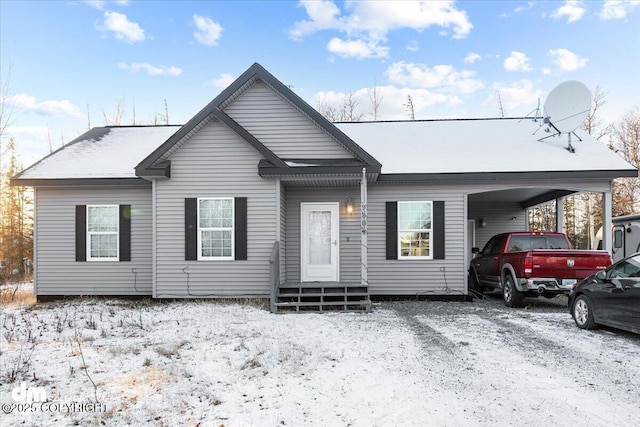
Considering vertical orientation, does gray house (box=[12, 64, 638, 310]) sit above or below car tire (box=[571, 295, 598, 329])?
above

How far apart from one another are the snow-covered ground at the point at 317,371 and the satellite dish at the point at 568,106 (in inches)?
253

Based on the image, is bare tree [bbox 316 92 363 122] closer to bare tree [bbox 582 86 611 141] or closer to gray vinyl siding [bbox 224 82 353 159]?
bare tree [bbox 582 86 611 141]

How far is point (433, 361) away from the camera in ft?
18.4

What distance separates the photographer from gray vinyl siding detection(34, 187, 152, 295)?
11.4 m

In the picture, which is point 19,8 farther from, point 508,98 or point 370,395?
point 508,98

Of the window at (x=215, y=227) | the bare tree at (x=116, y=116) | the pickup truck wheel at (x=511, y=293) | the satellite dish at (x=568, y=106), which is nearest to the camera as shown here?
the pickup truck wheel at (x=511, y=293)

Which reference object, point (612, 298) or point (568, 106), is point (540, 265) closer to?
point (612, 298)

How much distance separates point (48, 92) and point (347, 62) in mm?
15903

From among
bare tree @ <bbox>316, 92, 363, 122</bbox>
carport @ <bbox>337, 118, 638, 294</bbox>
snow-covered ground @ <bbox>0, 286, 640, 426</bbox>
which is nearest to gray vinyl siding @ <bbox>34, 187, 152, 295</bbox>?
snow-covered ground @ <bbox>0, 286, 640, 426</bbox>

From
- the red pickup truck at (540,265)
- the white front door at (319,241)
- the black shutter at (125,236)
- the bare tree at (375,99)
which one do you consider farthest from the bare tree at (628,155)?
the black shutter at (125,236)

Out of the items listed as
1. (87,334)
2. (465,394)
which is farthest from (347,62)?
(465,394)

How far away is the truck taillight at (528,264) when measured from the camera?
9.23 m

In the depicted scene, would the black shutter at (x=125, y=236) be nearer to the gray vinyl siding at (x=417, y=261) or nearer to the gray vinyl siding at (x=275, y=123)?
the gray vinyl siding at (x=275, y=123)

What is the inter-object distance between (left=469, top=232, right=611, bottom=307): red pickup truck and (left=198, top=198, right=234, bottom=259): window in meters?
6.90
